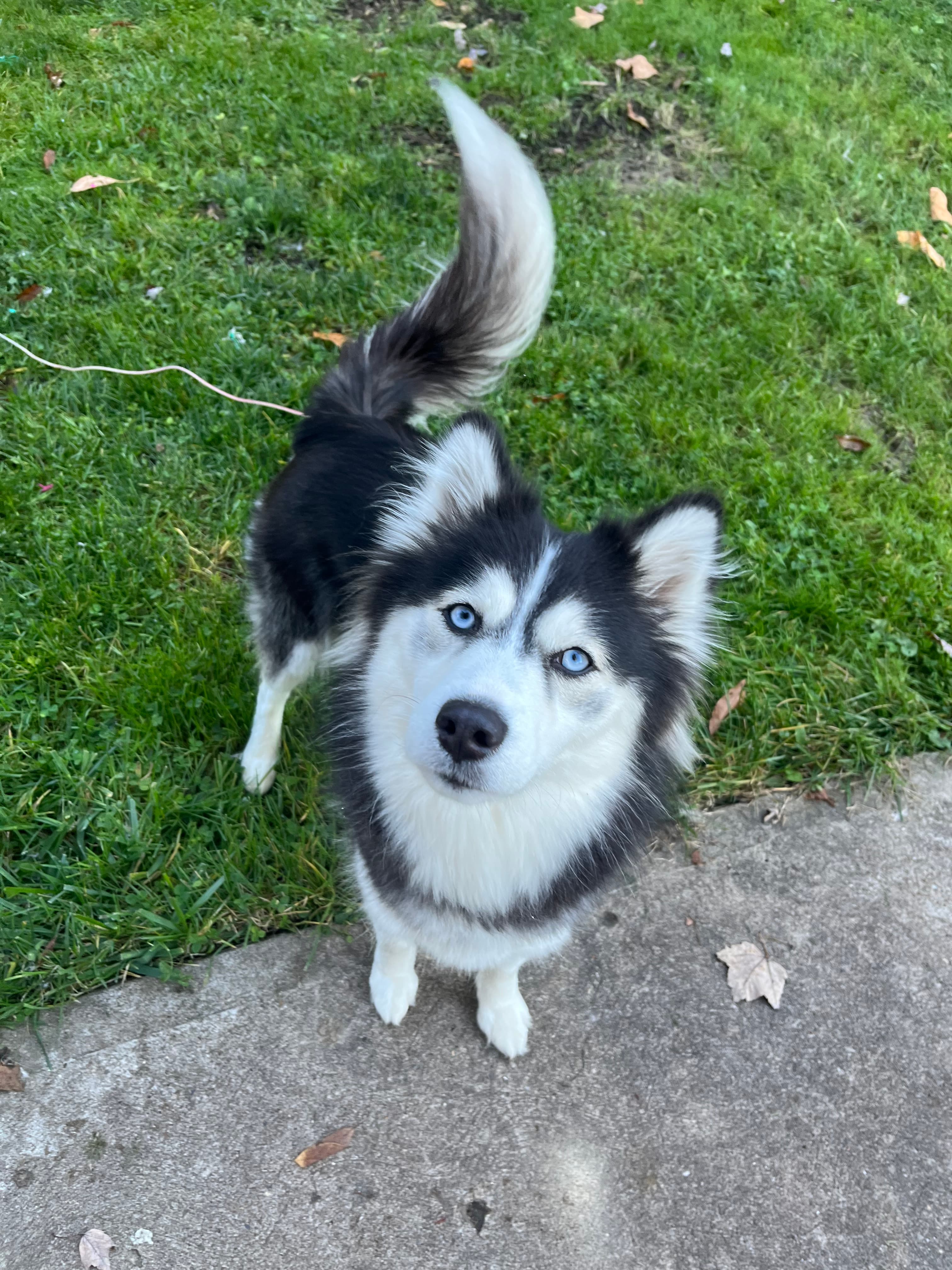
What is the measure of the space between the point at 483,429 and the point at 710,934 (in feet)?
5.62

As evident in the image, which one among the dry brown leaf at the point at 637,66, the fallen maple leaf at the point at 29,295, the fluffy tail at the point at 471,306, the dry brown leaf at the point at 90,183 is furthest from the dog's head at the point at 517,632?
the dry brown leaf at the point at 637,66

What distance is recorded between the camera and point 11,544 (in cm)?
315

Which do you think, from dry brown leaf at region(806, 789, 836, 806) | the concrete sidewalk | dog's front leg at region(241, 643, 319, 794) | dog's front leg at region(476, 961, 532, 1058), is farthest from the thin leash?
dry brown leaf at region(806, 789, 836, 806)

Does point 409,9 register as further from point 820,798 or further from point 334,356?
point 820,798

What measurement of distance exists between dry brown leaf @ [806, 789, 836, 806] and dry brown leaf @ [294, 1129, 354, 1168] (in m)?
1.81

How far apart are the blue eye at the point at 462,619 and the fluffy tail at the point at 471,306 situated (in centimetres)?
94

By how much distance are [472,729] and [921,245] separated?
4.54 meters

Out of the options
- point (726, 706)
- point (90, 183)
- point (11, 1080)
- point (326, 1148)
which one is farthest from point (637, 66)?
point (11, 1080)

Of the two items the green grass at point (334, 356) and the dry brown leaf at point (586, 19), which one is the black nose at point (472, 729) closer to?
the green grass at point (334, 356)

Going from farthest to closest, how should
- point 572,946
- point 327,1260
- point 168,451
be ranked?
1. point 168,451
2. point 572,946
3. point 327,1260

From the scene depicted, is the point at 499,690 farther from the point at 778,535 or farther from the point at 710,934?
the point at 778,535

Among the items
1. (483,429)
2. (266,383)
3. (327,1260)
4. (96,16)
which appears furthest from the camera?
(96,16)

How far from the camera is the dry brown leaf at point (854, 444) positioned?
3.86 m

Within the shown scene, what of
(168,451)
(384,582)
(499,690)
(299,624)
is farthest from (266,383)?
→ (499,690)
